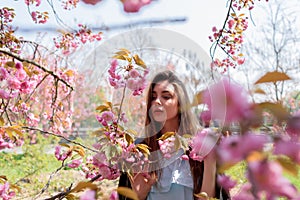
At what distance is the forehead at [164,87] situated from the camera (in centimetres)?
144

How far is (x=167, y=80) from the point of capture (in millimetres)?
1464

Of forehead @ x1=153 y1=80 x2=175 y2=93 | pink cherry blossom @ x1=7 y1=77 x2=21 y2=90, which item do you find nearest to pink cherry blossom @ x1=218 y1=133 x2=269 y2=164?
forehead @ x1=153 y1=80 x2=175 y2=93

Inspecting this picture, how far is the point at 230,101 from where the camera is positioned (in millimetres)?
368

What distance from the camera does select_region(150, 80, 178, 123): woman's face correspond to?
141 cm

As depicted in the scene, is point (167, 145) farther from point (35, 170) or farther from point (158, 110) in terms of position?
point (35, 170)

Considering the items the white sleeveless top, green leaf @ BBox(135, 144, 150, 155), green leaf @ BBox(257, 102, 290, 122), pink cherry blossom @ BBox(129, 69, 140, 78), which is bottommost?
the white sleeveless top

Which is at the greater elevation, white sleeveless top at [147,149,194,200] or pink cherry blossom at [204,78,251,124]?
pink cherry blossom at [204,78,251,124]

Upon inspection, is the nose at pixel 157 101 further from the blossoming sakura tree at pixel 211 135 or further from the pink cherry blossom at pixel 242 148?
the pink cherry blossom at pixel 242 148

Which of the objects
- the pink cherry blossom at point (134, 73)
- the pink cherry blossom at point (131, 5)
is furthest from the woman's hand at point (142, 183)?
the pink cherry blossom at point (131, 5)

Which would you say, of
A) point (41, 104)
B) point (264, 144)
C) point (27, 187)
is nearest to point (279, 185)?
point (264, 144)

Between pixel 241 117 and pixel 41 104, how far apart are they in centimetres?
699

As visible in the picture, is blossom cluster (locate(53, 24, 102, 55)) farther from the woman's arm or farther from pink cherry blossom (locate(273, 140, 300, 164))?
pink cherry blossom (locate(273, 140, 300, 164))

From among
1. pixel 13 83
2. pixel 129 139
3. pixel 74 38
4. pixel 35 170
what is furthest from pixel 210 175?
pixel 35 170

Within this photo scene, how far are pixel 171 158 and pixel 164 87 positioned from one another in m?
0.27
